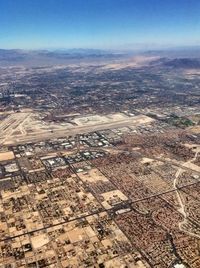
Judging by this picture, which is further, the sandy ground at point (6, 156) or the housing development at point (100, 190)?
the sandy ground at point (6, 156)

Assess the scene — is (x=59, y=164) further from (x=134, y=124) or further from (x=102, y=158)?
(x=134, y=124)

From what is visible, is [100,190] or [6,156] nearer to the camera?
[100,190]

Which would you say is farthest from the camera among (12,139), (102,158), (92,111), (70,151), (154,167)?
(92,111)

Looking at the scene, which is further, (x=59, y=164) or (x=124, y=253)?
(x=59, y=164)

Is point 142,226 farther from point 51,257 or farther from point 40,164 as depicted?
point 40,164

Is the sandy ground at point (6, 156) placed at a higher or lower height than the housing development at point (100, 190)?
higher

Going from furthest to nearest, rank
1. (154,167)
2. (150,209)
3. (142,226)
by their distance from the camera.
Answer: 1. (154,167)
2. (150,209)
3. (142,226)

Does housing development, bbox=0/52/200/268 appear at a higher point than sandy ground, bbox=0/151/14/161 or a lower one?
lower

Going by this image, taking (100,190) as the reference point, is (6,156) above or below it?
above

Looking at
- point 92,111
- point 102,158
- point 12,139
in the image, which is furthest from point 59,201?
point 92,111

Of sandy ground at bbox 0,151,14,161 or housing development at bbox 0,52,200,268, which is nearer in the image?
housing development at bbox 0,52,200,268
